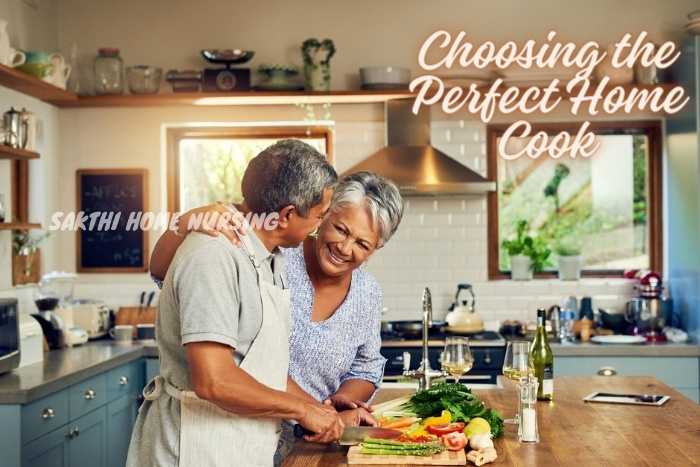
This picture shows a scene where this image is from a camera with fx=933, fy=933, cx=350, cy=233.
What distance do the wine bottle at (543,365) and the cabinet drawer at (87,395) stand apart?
6.95ft

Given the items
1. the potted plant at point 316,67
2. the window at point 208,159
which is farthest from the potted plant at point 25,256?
the potted plant at point 316,67

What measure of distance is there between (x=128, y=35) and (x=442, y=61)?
2.10 metres

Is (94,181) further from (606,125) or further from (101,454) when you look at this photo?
(606,125)

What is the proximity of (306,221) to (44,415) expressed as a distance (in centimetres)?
209

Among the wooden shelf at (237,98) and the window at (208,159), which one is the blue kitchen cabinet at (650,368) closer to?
the wooden shelf at (237,98)

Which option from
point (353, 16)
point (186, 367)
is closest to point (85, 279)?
point (353, 16)

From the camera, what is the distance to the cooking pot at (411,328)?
5.70m

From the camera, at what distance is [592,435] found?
2.72 meters

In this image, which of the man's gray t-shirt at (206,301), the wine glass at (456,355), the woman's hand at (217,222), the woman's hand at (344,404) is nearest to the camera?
the man's gray t-shirt at (206,301)

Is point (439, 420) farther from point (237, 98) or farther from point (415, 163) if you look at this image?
point (237, 98)

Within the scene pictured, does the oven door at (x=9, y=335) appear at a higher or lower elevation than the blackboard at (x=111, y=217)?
lower

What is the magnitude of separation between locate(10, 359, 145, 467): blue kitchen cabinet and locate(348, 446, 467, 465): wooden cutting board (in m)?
→ 1.85

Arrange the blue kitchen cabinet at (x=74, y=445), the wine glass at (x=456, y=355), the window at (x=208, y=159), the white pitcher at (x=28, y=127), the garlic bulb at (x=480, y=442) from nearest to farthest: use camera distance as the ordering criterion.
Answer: the garlic bulb at (x=480, y=442)
the wine glass at (x=456, y=355)
the blue kitchen cabinet at (x=74, y=445)
the white pitcher at (x=28, y=127)
the window at (x=208, y=159)

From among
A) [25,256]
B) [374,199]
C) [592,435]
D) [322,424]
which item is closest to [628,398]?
[592,435]
